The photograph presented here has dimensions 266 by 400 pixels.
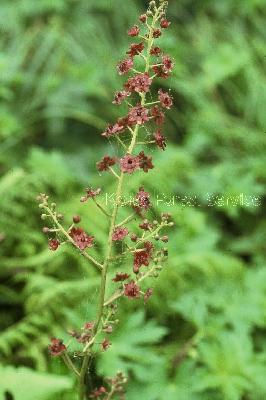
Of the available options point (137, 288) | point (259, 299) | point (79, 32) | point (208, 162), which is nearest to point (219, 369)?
point (259, 299)

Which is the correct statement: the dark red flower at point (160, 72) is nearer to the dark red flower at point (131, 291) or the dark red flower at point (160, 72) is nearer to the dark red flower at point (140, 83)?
the dark red flower at point (140, 83)

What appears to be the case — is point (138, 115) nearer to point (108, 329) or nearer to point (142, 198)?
point (142, 198)

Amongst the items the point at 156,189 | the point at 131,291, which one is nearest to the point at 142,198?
the point at 131,291

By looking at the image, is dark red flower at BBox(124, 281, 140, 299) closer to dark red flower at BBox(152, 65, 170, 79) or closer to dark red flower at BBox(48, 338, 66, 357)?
dark red flower at BBox(48, 338, 66, 357)

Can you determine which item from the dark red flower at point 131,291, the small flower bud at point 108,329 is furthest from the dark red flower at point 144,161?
the small flower bud at point 108,329

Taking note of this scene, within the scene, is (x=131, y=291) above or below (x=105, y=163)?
below

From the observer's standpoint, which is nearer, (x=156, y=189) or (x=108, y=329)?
(x=108, y=329)
